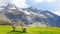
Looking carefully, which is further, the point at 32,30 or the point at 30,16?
the point at 30,16

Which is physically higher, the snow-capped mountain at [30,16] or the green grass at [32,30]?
the snow-capped mountain at [30,16]

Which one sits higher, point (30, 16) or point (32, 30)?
point (30, 16)

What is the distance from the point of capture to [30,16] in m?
7.53

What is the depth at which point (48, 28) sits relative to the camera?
7.29 m

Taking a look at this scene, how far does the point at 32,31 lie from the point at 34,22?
0.52 metres

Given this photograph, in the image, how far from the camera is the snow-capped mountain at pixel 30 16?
7328 mm

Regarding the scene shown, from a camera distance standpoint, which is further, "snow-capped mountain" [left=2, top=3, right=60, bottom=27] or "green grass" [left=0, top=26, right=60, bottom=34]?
"snow-capped mountain" [left=2, top=3, right=60, bottom=27]

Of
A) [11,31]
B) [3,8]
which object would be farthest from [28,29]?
[3,8]

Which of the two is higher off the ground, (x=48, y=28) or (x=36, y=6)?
(x=36, y=6)

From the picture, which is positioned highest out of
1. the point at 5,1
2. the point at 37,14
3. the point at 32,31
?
the point at 5,1

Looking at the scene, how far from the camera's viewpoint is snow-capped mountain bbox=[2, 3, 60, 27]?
7.33m

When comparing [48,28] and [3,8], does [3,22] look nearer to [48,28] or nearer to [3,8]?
[3,8]

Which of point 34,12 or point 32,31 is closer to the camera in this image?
point 32,31

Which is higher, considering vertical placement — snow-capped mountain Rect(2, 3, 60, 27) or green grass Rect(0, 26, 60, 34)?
snow-capped mountain Rect(2, 3, 60, 27)
